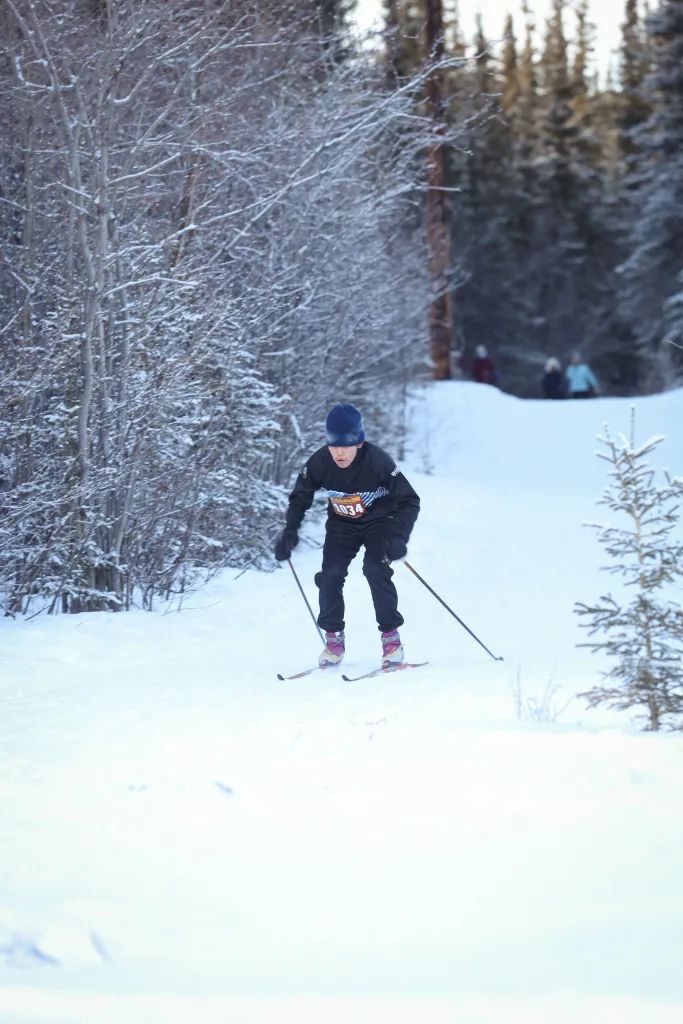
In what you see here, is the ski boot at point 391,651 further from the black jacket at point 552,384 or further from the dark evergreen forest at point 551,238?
the dark evergreen forest at point 551,238

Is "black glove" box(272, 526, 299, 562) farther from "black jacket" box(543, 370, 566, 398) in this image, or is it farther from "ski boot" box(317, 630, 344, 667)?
"black jacket" box(543, 370, 566, 398)

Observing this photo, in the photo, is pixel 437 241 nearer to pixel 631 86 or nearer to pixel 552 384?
pixel 552 384

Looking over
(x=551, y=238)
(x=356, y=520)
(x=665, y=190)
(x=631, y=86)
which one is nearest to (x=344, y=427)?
(x=356, y=520)

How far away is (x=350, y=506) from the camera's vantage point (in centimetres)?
645

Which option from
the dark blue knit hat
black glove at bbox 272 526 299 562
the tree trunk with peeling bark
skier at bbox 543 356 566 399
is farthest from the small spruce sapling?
skier at bbox 543 356 566 399

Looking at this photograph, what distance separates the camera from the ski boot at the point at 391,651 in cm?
637

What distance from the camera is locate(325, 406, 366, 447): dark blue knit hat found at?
20.2 feet

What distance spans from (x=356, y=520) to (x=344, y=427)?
657mm

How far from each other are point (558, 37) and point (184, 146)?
5890 cm

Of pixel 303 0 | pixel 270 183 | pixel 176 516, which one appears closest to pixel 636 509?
pixel 176 516

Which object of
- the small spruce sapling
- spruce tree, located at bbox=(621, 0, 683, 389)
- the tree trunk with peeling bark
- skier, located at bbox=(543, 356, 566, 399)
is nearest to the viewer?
the small spruce sapling

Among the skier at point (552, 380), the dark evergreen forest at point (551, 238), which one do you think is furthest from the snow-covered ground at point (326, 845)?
the dark evergreen forest at point (551, 238)

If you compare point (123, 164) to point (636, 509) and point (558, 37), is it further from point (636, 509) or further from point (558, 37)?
point (558, 37)

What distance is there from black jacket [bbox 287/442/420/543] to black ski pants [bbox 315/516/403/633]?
7 centimetres
